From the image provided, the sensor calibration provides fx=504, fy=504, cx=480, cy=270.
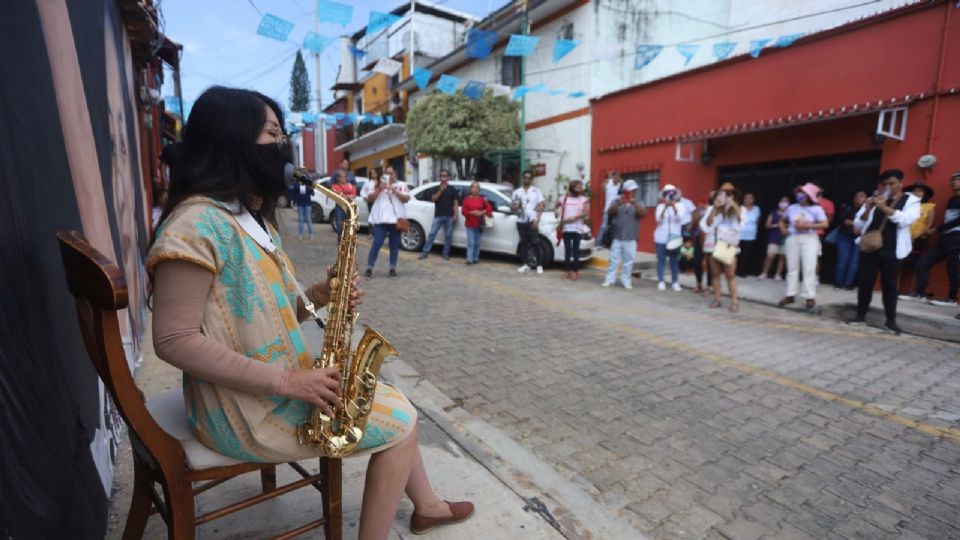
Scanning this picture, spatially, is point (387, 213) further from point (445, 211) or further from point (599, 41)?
point (599, 41)

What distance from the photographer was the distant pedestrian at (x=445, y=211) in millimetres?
10562

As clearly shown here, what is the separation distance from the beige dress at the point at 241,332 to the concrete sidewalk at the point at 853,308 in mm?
7625

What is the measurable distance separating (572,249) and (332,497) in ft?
26.6

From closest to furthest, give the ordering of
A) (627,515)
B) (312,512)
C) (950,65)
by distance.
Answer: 1. (312,512)
2. (627,515)
3. (950,65)

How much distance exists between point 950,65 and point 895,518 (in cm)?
848

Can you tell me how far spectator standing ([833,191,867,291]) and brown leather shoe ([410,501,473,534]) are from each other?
9103 millimetres

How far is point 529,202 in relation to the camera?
10.1m

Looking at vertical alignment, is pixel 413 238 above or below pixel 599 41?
below

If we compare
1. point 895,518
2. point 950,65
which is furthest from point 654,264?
point 895,518

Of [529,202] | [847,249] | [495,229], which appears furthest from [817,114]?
[495,229]

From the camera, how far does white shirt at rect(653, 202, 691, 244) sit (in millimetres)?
8703

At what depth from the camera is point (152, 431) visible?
1.47 metres

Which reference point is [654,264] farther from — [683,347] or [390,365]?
[390,365]

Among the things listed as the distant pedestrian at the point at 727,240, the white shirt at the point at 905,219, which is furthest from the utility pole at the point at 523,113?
the white shirt at the point at 905,219
